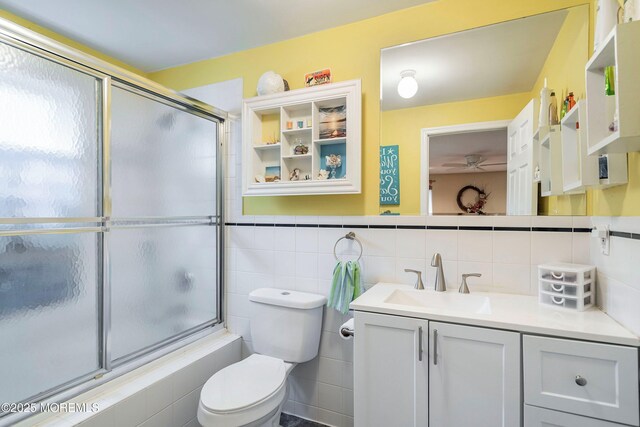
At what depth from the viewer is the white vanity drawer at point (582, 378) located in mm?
935

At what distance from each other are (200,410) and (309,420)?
0.82 metres

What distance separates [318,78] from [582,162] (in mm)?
1377

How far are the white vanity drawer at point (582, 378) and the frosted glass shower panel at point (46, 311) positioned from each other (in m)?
1.79

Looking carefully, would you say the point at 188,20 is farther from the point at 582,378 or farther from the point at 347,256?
the point at 582,378

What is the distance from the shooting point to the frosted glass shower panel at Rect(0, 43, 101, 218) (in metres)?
1.16

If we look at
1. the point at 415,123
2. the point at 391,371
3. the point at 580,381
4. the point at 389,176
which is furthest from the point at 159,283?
the point at 580,381

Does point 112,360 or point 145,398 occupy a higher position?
point 112,360

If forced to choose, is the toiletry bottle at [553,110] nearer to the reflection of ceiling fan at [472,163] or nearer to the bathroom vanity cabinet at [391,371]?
the reflection of ceiling fan at [472,163]

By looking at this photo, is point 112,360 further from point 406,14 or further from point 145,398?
point 406,14

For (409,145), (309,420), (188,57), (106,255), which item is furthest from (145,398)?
(188,57)

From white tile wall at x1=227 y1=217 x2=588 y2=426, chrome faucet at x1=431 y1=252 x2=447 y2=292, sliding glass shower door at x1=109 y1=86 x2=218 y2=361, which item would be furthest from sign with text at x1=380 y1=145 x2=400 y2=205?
sliding glass shower door at x1=109 y1=86 x2=218 y2=361

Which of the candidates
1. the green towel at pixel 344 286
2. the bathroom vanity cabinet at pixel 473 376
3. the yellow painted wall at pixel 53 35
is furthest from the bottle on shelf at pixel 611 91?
the yellow painted wall at pixel 53 35

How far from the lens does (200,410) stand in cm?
132

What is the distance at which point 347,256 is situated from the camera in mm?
1812
